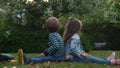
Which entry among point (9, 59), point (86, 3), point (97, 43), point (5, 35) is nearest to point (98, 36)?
point (97, 43)

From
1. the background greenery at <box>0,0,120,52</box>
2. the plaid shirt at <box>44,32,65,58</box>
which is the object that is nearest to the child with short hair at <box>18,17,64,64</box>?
the plaid shirt at <box>44,32,65,58</box>

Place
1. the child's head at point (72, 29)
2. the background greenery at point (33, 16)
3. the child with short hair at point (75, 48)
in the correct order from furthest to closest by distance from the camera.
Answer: the background greenery at point (33, 16)
the child's head at point (72, 29)
the child with short hair at point (75, 48)

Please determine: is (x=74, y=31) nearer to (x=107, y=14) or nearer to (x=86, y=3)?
(x=86, y=3)

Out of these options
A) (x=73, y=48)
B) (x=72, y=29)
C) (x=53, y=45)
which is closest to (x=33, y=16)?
(x=72, y=29)

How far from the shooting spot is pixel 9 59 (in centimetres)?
934

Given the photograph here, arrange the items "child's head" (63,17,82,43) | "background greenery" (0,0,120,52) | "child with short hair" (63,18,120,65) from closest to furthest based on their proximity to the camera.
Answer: "child with short hair" (63,18,120,65) → "child's head" (63,17,82,43) → "background greenery" (0,0,120,52)

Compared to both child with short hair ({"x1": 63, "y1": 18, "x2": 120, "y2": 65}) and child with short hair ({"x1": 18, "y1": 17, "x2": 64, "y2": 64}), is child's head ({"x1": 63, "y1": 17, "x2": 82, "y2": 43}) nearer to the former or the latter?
child with short hair ({"x1": 63, "y1": 18, "x2": 120, "y2": 65})

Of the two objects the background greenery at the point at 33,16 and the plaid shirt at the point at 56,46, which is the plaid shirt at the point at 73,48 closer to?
the plaid shirt at the point at 56,46

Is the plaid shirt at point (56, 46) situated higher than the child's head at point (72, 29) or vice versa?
the child's head at point (72, 29)

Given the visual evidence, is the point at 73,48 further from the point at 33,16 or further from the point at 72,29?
the point at 33,16

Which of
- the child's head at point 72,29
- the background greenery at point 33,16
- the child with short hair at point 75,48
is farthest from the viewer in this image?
the background greenery at point 33,16

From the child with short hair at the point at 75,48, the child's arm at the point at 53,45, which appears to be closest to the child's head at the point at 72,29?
the child with short hair at the point at 75,48

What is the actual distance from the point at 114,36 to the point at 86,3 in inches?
212

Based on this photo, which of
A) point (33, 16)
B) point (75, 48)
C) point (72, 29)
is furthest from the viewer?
point (33, 16)
